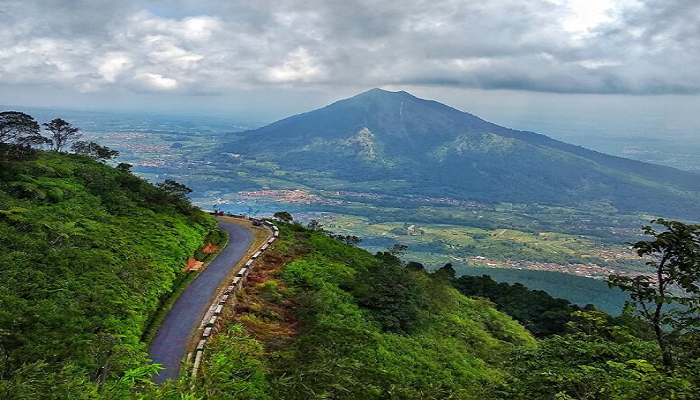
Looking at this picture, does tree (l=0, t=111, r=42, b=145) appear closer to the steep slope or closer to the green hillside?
the steep slope

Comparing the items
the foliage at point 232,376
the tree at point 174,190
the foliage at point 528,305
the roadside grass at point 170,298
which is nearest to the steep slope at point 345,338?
the foliage at point 232,376

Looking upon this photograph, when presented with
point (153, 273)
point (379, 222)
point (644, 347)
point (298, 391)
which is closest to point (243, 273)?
point (153, 273)

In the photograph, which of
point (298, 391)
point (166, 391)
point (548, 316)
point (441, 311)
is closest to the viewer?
point (166, 391)

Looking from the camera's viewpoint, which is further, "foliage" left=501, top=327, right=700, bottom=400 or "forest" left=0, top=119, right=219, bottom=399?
"forest" left=0, top=119, right=219, bottom=399

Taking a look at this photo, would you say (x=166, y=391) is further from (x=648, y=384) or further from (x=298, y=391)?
(x=648, y=384)

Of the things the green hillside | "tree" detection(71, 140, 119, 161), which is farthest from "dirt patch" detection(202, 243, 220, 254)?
the green hillside

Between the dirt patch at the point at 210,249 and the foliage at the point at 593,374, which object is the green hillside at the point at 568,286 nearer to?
the dirt patch at the point at 210,249
